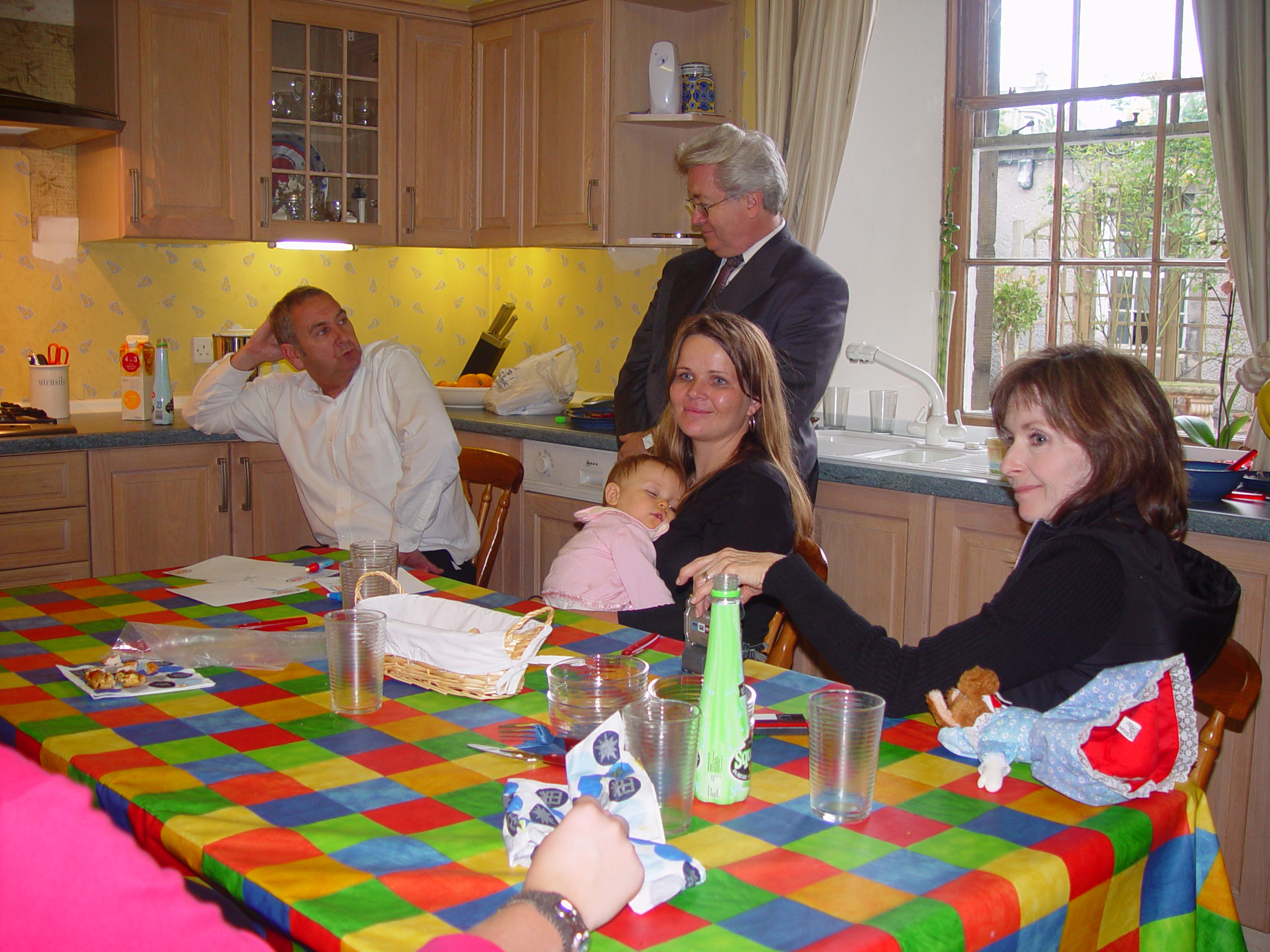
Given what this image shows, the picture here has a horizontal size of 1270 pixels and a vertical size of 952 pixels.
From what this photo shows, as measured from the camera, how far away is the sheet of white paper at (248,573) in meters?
2.11

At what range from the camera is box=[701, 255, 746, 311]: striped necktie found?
9.84 ft

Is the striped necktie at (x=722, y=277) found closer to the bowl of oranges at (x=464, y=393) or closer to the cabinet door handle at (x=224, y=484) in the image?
the bowl of oranges at (x=464, y=393)

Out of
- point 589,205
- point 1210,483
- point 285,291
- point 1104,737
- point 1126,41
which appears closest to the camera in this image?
point 1104,737

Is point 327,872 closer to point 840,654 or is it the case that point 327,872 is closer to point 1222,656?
point 840,654

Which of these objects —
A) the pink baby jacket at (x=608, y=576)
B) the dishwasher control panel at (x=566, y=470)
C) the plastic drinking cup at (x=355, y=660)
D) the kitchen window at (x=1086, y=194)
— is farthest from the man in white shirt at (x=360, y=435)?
the kitchen window at (x=1086, y=194)

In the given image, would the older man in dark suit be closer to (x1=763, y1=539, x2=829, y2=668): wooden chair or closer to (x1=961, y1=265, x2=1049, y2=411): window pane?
(x1=763, y1=539, x2=829, y2=668): wooden chair

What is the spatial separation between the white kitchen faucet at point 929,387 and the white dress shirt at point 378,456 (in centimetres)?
122

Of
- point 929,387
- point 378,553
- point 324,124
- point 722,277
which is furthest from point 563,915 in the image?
point 324,124

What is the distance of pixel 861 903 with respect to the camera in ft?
3.16

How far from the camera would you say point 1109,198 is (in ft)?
10.7

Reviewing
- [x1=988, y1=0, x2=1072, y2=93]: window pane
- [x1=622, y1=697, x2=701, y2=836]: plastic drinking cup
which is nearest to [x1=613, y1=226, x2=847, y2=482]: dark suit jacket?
[x1=988, y1=0, x2=1072, y2=93]: window pane

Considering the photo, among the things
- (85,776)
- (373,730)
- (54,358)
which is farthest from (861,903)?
(54,358)

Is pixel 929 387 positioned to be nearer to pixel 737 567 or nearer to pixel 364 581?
pixel 737 567

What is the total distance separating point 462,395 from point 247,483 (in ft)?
2.87
